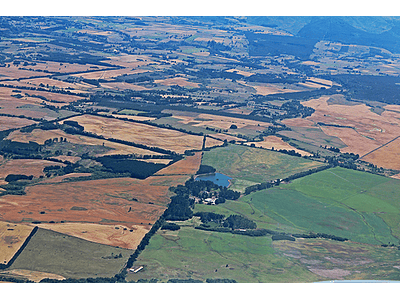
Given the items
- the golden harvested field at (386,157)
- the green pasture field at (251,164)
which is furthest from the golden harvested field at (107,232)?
the golden harvested field at (386,157)

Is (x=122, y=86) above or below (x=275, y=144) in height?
above

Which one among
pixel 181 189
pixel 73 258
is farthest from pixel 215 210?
pixel 73 258

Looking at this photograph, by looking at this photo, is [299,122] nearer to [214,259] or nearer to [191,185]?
[191,185]

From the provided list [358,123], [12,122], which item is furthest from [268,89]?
[12,122]

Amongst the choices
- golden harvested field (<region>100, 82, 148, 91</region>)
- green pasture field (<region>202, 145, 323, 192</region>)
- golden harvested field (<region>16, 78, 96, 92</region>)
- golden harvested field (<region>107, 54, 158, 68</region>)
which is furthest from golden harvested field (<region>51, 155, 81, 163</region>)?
golden harvested field (<region>107, 54, 158, 68</region>)

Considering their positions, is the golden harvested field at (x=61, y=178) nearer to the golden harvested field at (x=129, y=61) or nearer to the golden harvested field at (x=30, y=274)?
the golden harvested field at (x=30, y=274)

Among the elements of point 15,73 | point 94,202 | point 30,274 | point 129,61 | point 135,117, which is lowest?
point 30,274

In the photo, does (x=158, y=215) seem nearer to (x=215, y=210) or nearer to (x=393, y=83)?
(x=215, y=210)

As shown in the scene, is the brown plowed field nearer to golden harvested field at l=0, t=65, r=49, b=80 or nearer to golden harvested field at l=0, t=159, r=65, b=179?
golden harvested field at l=0, t=65, r=49, b=80
